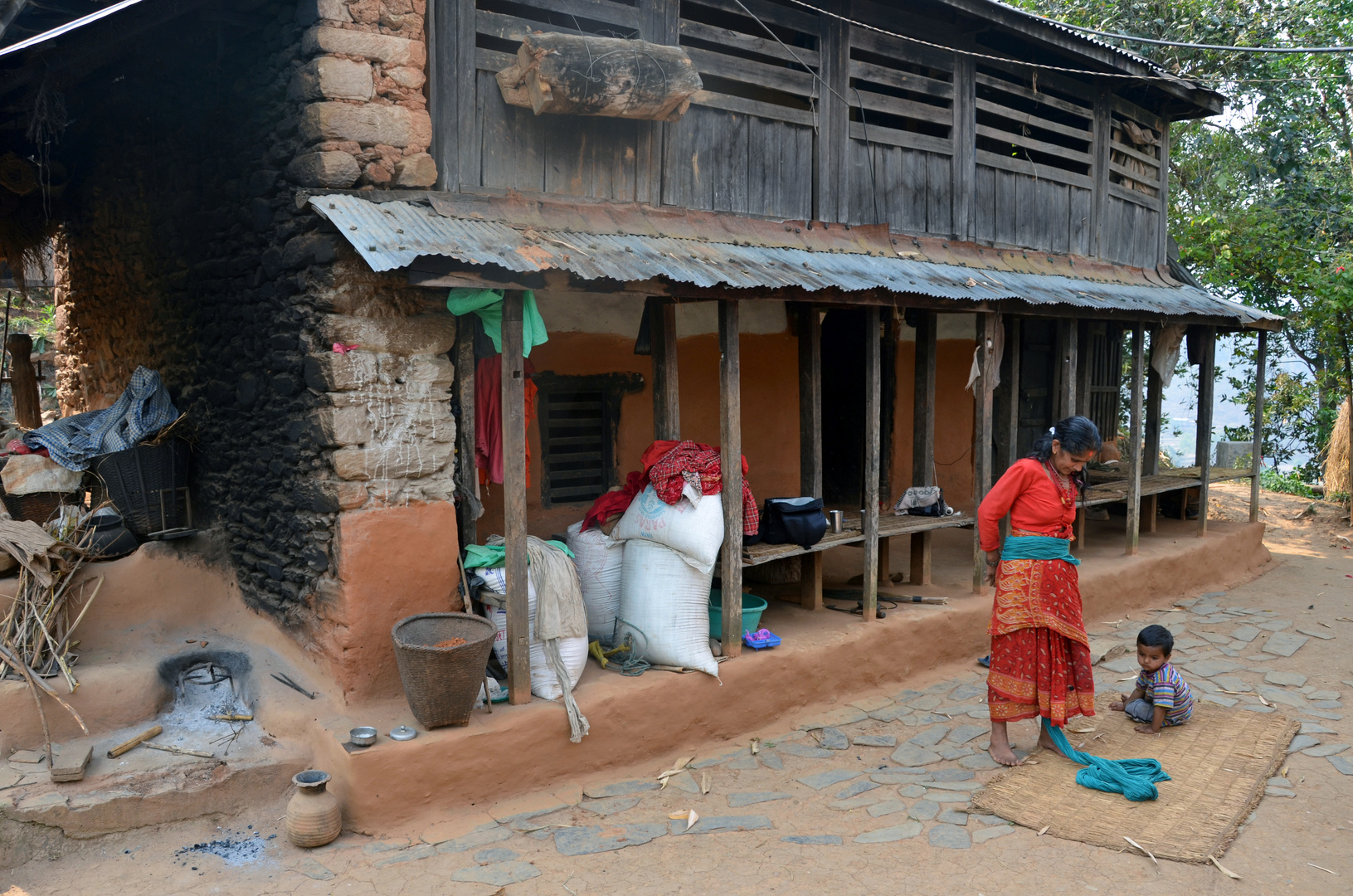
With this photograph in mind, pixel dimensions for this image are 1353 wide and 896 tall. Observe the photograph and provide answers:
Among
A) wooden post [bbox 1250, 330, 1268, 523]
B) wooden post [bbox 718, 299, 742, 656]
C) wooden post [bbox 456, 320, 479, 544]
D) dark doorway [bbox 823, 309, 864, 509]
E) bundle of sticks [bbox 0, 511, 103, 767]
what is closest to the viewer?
bundle of sticks [bbox 0, 511, 103, 767]

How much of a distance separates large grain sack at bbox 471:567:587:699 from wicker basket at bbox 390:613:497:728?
44 cm

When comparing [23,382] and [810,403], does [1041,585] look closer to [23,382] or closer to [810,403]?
[810,403]

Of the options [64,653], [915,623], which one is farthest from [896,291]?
[64,653]

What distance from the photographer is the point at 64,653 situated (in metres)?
5.30

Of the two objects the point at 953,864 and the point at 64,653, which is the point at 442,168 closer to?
the point at 64,653

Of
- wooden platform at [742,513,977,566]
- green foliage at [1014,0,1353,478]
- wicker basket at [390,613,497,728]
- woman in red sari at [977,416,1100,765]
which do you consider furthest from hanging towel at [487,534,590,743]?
green foliage at [1014,0,1353,478]

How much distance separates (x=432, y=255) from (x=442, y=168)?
107cm

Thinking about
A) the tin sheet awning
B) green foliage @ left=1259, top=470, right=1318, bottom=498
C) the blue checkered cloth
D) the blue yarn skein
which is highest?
the tin sheet awning

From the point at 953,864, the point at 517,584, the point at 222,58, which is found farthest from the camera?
the point at 222,58

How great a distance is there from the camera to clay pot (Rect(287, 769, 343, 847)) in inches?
176

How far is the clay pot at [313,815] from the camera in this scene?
4469mm

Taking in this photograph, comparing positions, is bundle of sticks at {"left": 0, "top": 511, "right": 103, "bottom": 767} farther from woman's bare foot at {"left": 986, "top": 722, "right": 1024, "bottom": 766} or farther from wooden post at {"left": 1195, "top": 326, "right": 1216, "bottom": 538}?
wooden post at {"left": 1195, "top": 326, "right": 1216, "bottom": 538}

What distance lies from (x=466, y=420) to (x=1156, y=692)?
464 cm

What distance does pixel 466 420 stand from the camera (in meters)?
5.51
